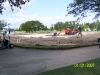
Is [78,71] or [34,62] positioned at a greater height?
[78,71]

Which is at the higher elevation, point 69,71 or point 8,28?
point 8,28

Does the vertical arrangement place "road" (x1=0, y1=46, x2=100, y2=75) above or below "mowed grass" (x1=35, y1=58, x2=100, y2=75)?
below

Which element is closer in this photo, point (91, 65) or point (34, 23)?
point (91, 65)

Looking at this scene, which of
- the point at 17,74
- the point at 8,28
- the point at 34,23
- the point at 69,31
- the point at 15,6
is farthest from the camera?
the point at 34,23

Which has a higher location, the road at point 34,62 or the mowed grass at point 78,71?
the mowed grass at point 78,71

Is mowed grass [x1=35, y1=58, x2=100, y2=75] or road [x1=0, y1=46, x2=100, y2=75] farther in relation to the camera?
road [x1=0, y1=46, x2=100, y2=75]

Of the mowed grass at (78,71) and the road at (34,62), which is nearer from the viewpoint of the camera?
the mowed grass at (78,71)

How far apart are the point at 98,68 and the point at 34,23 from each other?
6819 centimetres

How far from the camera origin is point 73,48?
16.6m

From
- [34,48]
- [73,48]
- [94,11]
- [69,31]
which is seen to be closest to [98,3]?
[94,11]

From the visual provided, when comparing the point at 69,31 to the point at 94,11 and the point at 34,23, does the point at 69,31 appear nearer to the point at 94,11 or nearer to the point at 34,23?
the point at 94,11

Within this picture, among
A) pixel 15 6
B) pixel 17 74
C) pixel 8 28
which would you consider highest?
pixel 15 6

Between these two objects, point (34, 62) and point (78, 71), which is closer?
point (78, 71)

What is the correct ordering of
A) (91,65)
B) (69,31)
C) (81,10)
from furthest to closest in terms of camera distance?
1. (69,31)
2. (81,10)
3. (91,65)
